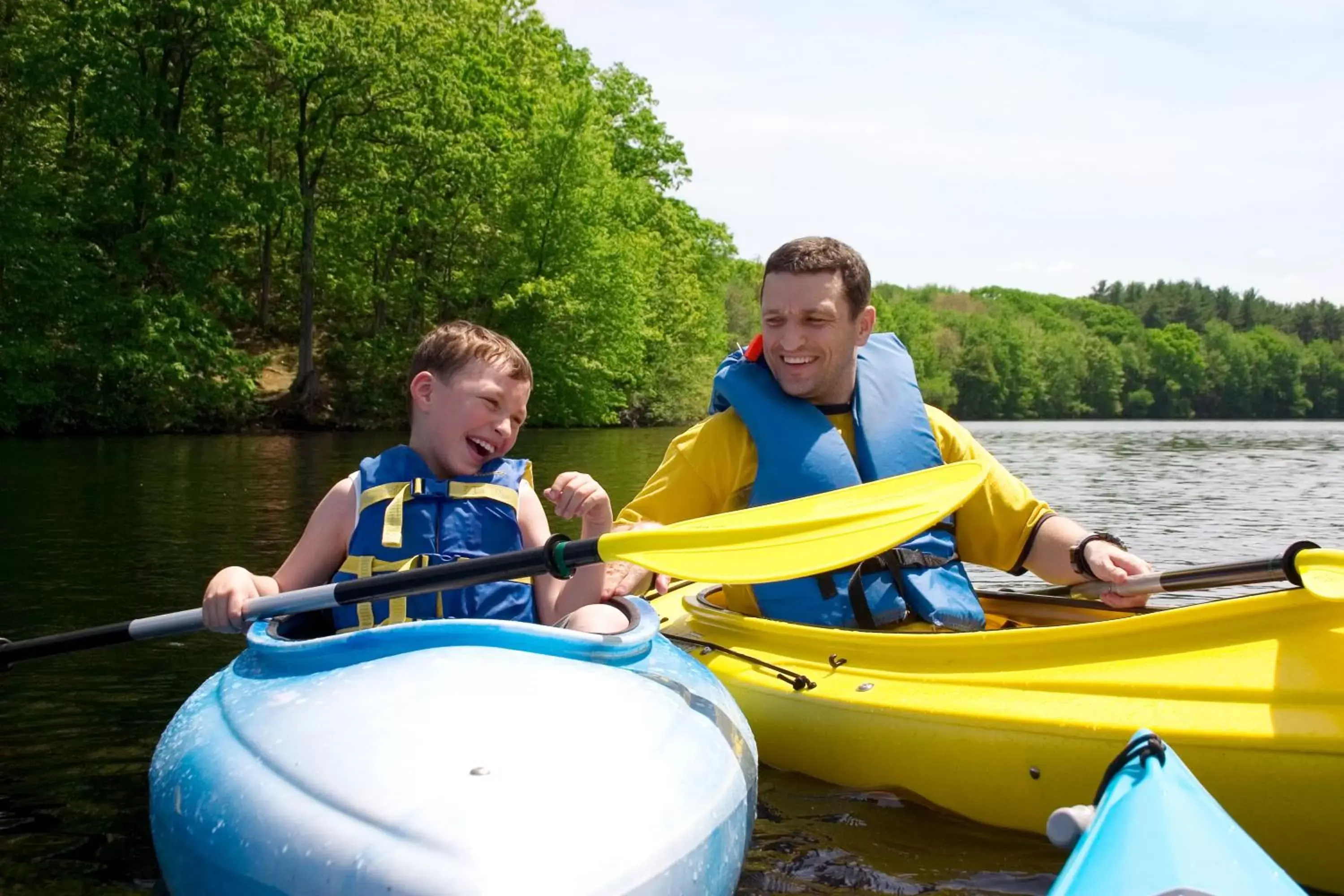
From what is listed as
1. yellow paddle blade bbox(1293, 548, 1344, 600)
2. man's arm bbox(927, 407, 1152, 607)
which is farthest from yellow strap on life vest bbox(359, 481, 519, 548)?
yellow paddle blade bbox(1293, 548, 1344, 600)

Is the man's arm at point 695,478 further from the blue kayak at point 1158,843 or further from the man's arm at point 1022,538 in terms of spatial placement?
the blue kayak at point 1158,843

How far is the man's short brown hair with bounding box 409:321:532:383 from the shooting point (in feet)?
9.75

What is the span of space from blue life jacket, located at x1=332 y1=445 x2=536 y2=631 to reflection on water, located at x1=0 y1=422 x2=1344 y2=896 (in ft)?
2.73

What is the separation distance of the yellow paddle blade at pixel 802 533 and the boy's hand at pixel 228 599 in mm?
831

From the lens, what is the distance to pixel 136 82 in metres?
18.9

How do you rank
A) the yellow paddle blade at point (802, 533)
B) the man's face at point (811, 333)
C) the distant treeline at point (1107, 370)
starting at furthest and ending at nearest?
the distant treeline at point (1107, 370), the man's face at point (811, 333), the yellow paddle blade at point (802, 533)

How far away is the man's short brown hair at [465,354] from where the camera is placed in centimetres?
297

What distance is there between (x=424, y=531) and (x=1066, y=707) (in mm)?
1579

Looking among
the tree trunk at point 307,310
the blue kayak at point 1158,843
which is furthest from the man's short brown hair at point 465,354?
the tree trunk at point 307,310

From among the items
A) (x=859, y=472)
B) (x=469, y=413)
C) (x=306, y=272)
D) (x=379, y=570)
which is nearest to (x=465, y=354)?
(x=469, y=413)

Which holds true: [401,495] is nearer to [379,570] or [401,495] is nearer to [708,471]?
[379,570]

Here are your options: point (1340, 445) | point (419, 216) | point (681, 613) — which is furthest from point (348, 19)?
point (1340, 445)

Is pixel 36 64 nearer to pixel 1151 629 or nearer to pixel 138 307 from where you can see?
pixel 138 307

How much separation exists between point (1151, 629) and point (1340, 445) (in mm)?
30770
